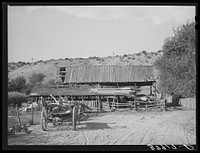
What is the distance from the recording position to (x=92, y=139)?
10656mm

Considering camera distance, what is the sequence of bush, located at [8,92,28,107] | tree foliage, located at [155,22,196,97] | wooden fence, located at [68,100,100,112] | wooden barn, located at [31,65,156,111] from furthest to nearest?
wooden barn, located at [31,65,156,111] < wooden fence, located at [68,100,100,112] < bush, located at [8,92,28,107] < tree foliage, located at [155,22,196,97]

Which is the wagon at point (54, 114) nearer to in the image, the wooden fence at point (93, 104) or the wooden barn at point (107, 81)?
the wooden fence at point (93, 104)

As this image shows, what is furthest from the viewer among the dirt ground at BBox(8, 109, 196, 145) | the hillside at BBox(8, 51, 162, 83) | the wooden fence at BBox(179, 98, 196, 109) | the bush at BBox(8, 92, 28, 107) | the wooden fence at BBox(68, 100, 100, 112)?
the hillside at BBox(8, 51, 162, 83)

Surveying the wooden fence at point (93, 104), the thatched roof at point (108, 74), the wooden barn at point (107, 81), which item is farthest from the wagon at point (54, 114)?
the thatched roof at point (108, 74)

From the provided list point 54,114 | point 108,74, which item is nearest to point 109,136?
point 54,114

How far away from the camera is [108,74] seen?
24297mm

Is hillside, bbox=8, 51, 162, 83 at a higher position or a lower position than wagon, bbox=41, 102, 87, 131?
higher

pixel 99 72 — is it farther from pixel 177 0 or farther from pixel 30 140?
pixel 177 0

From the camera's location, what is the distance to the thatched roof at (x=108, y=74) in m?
24.0

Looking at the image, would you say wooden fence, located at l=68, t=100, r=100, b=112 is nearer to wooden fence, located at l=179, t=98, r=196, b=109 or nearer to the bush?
the bush

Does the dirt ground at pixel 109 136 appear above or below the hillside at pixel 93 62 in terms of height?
below

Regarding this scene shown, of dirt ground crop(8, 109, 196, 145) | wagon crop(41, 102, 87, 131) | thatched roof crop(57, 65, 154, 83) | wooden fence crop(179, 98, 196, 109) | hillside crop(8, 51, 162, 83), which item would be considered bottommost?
dirt ground crop(8, 109, 196, 145)

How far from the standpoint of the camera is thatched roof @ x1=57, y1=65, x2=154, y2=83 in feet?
78.9

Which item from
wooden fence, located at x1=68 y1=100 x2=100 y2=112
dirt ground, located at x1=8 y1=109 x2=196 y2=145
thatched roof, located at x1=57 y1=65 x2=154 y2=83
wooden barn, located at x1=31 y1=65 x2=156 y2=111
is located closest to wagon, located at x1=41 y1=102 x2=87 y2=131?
dirt ground, located at x1=8 y1=109 x2=196 y2=145
